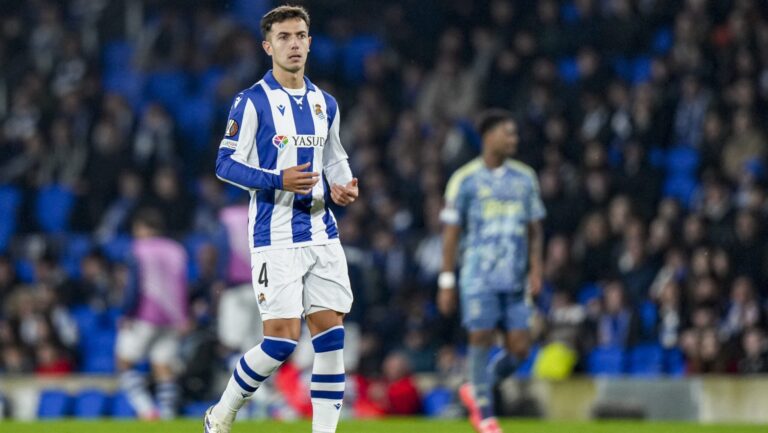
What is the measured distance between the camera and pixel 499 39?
20203mm

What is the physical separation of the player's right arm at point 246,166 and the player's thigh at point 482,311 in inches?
122

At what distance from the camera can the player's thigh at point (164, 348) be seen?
48.3ft

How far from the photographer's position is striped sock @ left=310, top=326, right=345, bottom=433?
303 inches

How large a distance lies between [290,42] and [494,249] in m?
3.29

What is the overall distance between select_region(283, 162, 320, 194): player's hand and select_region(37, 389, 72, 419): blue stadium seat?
877cm

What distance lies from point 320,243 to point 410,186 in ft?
33.2

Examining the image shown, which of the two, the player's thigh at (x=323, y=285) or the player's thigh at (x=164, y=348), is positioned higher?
the player's thigh at (x=323, y=285)

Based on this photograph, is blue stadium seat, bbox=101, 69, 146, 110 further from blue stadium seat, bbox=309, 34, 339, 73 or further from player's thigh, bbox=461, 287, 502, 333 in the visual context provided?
player's thigh, bbox=461, 287, 502, 333

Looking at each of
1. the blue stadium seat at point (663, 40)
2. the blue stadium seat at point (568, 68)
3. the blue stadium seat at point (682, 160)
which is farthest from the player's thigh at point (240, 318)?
the blue stadium seat at point (663, 40)

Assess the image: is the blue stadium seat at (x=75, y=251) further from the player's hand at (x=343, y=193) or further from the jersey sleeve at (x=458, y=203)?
the player's hand at (x=343, y=193)

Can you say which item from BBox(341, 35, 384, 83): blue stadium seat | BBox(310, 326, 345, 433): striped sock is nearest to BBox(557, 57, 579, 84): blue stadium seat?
BBox(341, 35, 384, 83): blue stadium seat

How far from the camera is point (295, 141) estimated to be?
7750 mm

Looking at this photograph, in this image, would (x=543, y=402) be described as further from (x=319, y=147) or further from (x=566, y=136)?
(x=319, y=147)

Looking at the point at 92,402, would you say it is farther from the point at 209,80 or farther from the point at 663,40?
the point at 663,40
